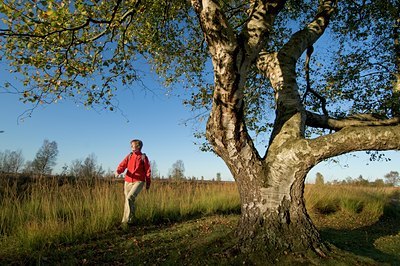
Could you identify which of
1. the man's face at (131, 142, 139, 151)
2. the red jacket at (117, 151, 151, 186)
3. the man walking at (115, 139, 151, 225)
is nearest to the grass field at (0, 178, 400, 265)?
the man walking at (115, 139, 151, 225)

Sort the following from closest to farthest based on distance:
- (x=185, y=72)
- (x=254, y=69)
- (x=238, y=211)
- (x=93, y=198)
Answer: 1. (x=93, y=198)
2. (x=254, y=69)
3. (x=185, y=72)
4. (x=238, y=211)

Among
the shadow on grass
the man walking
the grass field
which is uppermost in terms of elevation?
the man walking

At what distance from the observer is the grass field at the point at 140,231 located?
472cm

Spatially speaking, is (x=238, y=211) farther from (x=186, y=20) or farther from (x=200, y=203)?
(x=186, y=20)

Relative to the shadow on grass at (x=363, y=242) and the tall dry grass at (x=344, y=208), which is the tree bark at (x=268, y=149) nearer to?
the shadow on grass at (x=363, y=242)

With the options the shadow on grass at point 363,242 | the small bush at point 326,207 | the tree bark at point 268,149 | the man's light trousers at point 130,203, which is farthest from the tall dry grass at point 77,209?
the shadow on grass at point 363,242

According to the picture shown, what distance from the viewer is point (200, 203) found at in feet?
32.8

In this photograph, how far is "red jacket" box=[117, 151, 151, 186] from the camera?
7.35 metres

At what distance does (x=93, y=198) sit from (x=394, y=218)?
11022 millimetres

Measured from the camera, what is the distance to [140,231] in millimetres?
6809

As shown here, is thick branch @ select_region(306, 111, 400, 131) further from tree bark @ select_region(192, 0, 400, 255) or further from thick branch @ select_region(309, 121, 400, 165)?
thick branch @ select_region(309, 121, 400, 165)

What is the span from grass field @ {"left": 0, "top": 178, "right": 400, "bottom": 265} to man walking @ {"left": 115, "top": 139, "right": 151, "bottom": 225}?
0.41 meters

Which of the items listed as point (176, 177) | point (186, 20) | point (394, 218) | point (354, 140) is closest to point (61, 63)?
point (186, 20)

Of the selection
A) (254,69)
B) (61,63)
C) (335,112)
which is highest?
(254,69)
